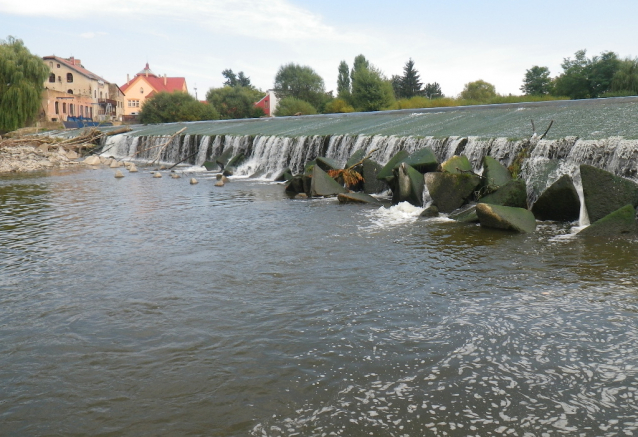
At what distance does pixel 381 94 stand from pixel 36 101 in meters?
36.5

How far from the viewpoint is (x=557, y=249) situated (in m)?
10.2

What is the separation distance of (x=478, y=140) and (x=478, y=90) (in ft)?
218

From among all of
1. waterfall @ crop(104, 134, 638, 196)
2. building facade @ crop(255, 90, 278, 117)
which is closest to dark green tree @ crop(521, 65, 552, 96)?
building facade @ crop(255, 90, 278, 117)

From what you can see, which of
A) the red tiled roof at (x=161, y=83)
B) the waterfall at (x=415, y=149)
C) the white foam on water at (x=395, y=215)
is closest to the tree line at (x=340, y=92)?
the waterfall at (x=415, y=149)

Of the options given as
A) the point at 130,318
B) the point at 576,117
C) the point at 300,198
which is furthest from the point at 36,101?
the point at 130,318

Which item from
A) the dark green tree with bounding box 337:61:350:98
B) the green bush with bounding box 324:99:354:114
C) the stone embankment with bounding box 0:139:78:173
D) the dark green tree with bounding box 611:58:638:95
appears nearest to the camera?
the stone embankment with bounding box 0:139:78:173

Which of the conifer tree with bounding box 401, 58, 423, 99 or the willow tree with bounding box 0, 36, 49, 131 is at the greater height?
the conifer tree with bounding box 401, 58, 423, 99

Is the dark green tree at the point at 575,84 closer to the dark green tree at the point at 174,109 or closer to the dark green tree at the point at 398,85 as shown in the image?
the dark green tree at the point at 398,85

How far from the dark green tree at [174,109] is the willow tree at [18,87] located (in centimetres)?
2327

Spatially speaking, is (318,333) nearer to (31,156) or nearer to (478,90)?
(31,156)

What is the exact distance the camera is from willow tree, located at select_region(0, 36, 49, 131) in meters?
42.4

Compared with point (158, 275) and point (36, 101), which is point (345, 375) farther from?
point (36, 101)

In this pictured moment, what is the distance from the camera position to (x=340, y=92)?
78.0m

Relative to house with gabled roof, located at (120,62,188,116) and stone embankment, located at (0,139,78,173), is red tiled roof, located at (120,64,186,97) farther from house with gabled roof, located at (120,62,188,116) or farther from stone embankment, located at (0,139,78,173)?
stone embankment, located at (0,139,78,173)
